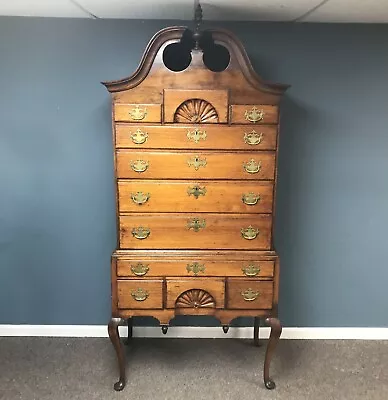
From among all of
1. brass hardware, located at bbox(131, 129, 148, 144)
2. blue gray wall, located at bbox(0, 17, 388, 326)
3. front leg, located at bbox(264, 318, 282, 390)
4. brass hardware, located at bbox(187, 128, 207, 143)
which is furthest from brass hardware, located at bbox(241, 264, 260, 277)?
brass hardware, located at bbox(131, 129, 148, 144)

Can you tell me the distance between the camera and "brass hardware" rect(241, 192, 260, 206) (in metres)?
2.12

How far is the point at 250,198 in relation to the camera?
2119 mm

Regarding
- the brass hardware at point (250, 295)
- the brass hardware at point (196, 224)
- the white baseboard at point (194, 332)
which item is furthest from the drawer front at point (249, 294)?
the white baseboard at point (194, 332)

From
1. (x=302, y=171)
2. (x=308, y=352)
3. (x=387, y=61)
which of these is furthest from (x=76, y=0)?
(x=308, y=352)

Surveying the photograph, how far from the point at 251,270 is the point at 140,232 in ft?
1.88

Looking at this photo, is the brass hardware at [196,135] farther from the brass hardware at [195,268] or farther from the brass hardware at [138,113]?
the brass hardware at [195,268]

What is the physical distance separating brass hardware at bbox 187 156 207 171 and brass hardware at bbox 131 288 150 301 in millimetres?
659

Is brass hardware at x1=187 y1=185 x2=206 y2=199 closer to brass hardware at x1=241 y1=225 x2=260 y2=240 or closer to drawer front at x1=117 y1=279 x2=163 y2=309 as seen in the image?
brass hardware at x1=241 y1=225 x2=260 y2=240

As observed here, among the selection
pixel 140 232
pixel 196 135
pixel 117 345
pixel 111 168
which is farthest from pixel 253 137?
pixel 117 345

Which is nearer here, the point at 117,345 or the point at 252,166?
the point at 252,166

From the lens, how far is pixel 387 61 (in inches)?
97.4

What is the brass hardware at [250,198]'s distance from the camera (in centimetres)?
212

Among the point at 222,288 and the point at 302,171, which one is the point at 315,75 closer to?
the point at 302,171

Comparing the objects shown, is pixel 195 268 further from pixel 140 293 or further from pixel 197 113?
pixel 197 113
